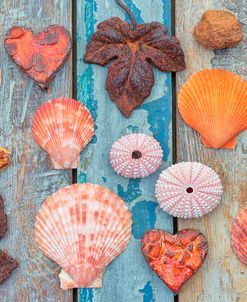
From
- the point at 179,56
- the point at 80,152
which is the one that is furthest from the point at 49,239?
the point at 179,56

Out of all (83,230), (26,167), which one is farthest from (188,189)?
(26,167)

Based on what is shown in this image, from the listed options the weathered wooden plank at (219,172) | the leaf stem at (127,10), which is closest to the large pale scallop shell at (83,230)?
the weathered wooden plank at (219,172)

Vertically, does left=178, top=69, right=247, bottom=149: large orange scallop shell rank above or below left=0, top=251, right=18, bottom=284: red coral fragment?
above

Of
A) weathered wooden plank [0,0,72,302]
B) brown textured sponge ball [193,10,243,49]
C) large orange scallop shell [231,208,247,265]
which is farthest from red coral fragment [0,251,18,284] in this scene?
brown textured sponge ball [193,10,243,49]

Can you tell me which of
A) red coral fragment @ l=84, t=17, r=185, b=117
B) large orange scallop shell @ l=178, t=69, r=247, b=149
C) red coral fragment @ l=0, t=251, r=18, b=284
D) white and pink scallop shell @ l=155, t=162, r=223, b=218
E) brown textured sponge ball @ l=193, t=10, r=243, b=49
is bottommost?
red coral fragment @ l=0, t=251, r=18, b=284

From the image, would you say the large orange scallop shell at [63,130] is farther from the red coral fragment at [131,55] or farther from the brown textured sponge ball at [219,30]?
the brown textured sponge ball at [219,30]

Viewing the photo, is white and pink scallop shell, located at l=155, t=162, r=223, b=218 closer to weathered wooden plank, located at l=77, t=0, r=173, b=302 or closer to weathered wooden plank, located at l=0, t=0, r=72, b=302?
weathered wooden plank, located at l=77, t=0, r=173, b=302
